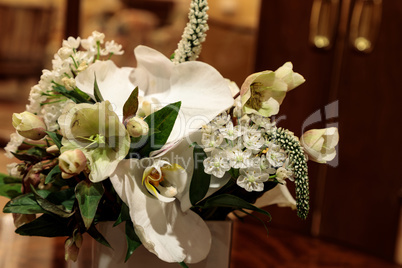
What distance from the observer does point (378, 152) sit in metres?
2.12

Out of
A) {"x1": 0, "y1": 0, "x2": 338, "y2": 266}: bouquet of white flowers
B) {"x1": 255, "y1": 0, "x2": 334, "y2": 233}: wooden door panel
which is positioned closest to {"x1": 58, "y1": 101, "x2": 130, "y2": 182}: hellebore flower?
{"x1": 0, "y1": 0, "x2": 338, "y2": 266}: bouquet of white flowers

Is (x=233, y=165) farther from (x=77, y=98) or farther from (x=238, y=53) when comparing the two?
(x=238, y=53)

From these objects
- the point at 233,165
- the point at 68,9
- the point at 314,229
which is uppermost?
the point at 68,9

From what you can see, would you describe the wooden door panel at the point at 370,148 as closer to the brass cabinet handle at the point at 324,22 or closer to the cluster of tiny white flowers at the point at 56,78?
Answer: the brass cabinet handle at the point at 324,22

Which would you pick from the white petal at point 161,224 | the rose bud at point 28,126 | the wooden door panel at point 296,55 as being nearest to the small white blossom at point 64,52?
the rose bud at point 28,126

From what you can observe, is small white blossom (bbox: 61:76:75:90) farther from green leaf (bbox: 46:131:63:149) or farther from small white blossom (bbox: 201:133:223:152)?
small white blossom (bbox: 201:133:223:152)

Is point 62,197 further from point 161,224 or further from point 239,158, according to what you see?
point 239,158

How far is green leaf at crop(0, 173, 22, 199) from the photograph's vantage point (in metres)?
0.77

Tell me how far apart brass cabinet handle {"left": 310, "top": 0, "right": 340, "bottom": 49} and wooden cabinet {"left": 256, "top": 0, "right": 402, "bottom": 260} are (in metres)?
0.02

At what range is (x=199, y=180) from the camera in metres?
0.65

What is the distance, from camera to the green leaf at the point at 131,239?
2.07 feet

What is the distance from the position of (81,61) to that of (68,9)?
7.10ft

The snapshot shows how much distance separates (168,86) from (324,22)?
1500 millimetres

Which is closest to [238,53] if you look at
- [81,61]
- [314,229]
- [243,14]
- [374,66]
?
[243,14]
